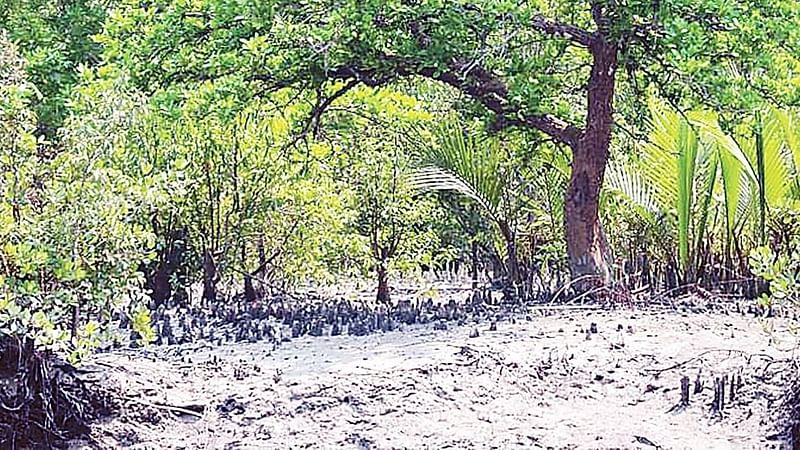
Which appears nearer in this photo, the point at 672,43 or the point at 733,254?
the point at 672,43

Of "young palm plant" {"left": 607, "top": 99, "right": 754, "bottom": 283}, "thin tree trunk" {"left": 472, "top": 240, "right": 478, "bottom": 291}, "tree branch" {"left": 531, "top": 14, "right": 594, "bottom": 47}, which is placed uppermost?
"tree branch" {"left": 531, "top": 14, "right": 594, "bottom": 47}

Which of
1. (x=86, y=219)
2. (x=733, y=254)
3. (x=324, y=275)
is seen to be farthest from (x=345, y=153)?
(x=86, y=219)

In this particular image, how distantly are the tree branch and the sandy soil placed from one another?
2153 mm

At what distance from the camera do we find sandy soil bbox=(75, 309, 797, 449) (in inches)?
167

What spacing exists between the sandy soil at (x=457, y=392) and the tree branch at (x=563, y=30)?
215 centimetres

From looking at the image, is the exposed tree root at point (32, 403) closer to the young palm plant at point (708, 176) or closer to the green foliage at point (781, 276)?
the green foliage at point (781, 276)

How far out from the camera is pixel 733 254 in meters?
8.05

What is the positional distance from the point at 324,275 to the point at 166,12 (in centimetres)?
294

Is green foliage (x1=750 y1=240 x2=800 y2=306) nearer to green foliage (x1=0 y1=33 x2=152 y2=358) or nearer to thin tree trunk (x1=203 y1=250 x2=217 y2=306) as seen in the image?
green foliage (x1=0 y1=33 x2=152 y2=358)

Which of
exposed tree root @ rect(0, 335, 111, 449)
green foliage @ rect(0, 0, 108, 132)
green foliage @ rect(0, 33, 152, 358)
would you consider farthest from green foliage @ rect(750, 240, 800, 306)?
green foliage @ rect(0, 0, 108, 132)

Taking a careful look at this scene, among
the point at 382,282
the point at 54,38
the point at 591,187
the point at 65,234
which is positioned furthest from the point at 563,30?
the point at 54,38

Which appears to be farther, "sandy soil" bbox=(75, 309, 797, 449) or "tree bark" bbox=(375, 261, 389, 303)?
"tree bark" bbox=(375, 261, 389, 303)

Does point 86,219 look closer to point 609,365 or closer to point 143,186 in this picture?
point 143,186

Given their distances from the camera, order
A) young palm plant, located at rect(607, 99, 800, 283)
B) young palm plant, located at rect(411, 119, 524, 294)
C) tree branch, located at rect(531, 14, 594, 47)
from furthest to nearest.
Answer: young palm plant, located at rect(411, 119, 524, 294), young palm plant, located at rect(607, 99, 800, 283), tree branch, located at rect(531, 14, 594, 47)
